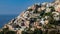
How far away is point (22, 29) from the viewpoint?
90.6 metres

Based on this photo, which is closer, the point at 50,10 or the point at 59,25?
the point at 59,25

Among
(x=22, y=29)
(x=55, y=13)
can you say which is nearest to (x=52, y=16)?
(x=55, y=13)

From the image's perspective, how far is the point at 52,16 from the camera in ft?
303

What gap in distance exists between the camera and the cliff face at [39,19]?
86.7 meters

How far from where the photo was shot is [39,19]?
313 feet

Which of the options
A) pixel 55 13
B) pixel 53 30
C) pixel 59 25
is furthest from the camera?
pixel 55 13

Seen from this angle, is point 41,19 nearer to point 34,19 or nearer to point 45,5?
point 34,19

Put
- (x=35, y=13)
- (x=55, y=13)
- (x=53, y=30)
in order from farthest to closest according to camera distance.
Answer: (x=35, y=13) → (x=55, y=13) → (x=53, y=30)

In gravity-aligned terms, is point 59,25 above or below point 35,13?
below

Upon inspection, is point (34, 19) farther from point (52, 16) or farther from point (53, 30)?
point (53, 30)

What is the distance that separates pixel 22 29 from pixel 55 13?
9.42 meters

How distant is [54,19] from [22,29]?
7751mm

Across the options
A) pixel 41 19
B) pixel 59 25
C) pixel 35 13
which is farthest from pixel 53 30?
pixel 35 13

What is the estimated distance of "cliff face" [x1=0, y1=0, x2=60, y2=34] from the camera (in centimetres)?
8666
